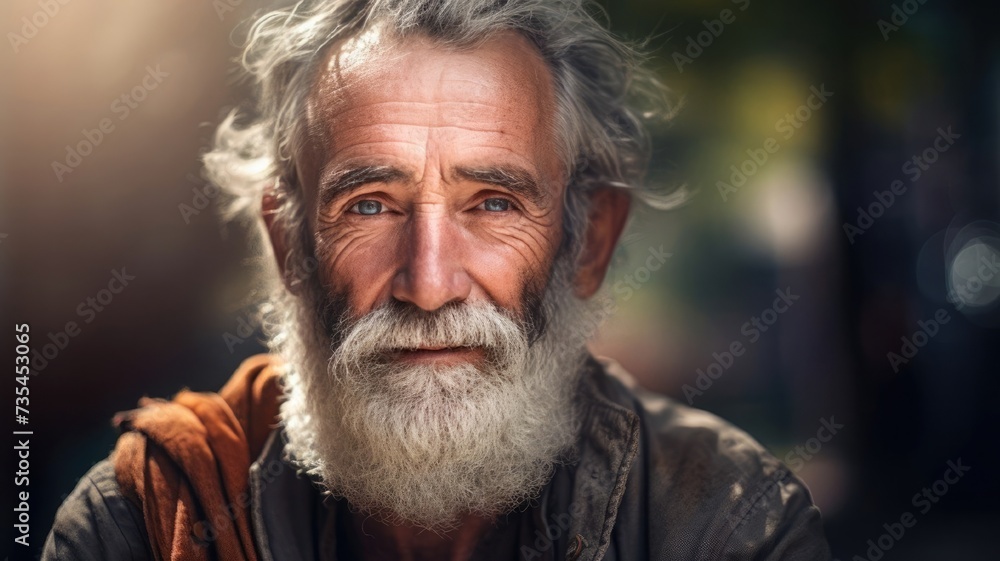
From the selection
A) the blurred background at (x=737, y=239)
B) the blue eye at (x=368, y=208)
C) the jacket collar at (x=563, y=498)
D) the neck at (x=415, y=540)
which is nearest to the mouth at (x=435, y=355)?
the blue eye at (x=368, y=208)

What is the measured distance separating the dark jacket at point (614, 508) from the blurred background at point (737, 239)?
27.0 inches

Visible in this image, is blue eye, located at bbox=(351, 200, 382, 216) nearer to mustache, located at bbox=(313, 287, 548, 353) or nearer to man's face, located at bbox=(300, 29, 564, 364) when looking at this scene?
man's face, located at bbox=(300, 29, 564, 364)

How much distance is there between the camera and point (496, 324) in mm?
2213

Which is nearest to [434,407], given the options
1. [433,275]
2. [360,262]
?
[433,275]

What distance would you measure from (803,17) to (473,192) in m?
2.33

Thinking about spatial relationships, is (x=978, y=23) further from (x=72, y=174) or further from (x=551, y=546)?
(x=72, y=174)

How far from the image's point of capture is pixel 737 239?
4031 millimetres

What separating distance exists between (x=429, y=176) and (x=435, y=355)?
50 cm

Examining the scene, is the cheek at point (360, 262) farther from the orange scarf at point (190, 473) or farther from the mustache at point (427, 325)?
the orange scarf at point (190, 473)

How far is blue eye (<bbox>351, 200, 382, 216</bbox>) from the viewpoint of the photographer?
2.28 m

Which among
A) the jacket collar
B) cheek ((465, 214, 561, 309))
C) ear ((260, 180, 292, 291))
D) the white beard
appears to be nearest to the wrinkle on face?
cheek ((465, 214, 561, 309))

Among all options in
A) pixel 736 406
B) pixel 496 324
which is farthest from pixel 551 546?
pixel 736 406

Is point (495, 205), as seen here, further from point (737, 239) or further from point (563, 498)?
point (737, 239)

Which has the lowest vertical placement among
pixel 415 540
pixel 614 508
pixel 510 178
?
pixel 415 540
